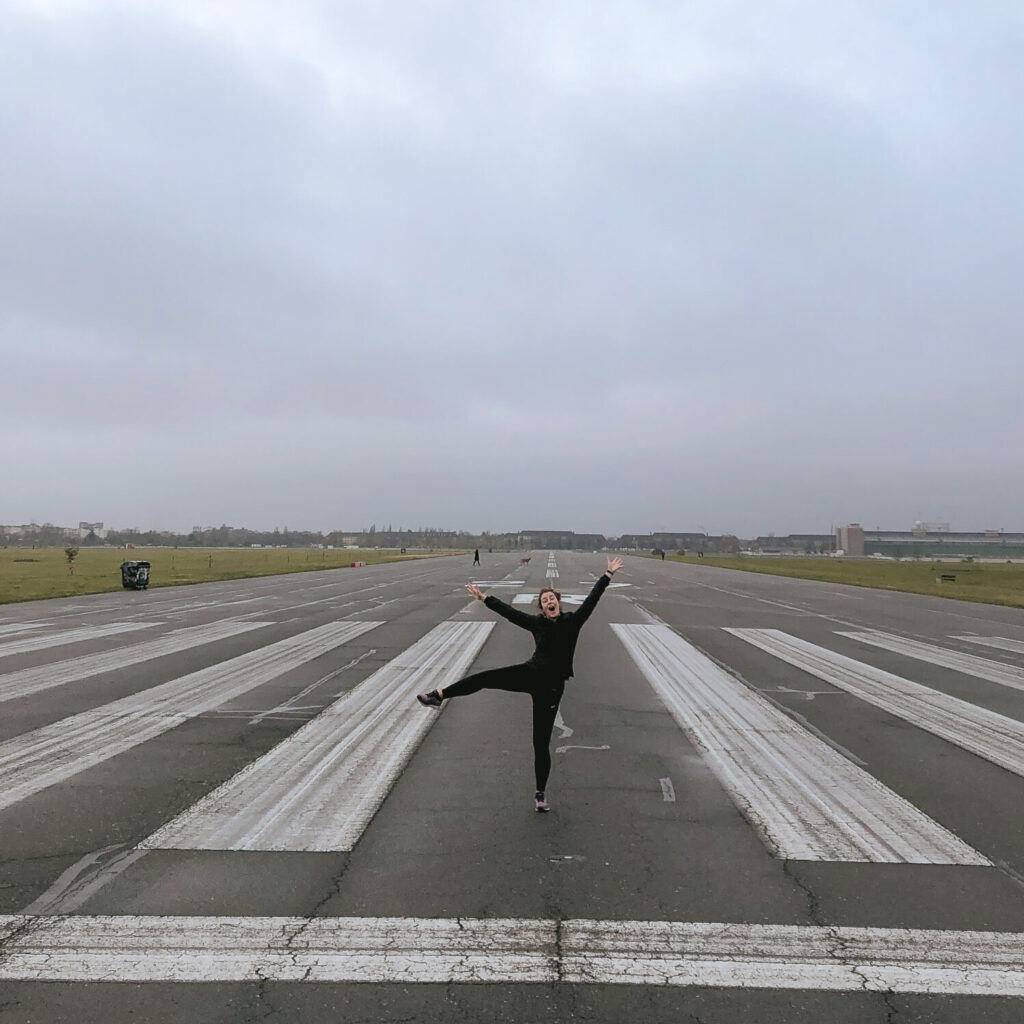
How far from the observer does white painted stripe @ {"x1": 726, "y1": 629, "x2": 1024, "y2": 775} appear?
279 inches

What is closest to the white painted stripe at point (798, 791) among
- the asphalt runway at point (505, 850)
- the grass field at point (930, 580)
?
the asphalt runway at point (505, 850)

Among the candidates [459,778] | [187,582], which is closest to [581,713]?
[459,778]

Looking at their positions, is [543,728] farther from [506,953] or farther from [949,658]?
[949,658]

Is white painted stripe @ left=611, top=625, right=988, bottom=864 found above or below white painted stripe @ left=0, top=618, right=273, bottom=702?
below

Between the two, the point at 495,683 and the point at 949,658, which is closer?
the point at 495,683

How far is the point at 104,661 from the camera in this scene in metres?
11.5

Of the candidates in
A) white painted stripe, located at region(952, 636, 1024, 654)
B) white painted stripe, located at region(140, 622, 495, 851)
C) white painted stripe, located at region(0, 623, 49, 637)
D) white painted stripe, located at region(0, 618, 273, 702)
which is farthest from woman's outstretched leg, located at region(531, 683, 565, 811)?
white painted stripe, located at region(0, 623, 49, 637)

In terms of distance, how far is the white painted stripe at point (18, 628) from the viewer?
15430 mm

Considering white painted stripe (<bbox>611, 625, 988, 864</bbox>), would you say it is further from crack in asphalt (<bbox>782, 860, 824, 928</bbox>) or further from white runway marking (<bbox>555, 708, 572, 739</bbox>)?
white runway marking (<bbox>555, 708, 572, 739</bbox>)

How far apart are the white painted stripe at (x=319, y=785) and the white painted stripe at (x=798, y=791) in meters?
2.86

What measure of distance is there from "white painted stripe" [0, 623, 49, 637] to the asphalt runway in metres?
6.34

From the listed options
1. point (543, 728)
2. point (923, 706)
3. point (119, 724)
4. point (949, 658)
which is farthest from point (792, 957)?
point (949, 658)

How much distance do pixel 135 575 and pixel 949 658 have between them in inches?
1110

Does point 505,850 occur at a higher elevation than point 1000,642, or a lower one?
higher
